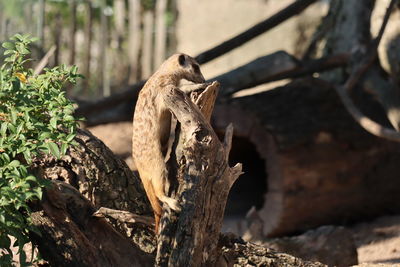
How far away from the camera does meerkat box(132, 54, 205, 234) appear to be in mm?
2967

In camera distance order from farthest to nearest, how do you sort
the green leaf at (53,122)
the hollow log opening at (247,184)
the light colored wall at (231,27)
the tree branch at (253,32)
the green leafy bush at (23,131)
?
the light colored wall at (231,27), the hollow log opening at (247,184), the tree branch at (253,32), the green leaf at (53,122), the green leafy bush at (23,131)

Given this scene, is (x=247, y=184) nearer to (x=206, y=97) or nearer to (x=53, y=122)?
(x=206, y=97)

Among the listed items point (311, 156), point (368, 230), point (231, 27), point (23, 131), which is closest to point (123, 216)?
point (23, 131)

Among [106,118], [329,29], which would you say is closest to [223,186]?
[106,118]

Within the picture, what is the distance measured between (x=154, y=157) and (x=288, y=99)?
3466 mm

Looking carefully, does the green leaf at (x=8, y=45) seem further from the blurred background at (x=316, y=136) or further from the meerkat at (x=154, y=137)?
the blurred background at (x=316, y=136)

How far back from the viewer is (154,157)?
2.98 meters

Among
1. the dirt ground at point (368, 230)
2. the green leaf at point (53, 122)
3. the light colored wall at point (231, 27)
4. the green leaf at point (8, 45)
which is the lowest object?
the dirt ground at point (368, 230)

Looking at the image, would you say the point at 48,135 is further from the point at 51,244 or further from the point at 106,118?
the point at 106,118

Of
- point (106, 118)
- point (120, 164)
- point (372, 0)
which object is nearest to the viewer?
point (120, 164)

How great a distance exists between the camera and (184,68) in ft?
10.8

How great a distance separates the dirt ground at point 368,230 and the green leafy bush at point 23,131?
3007 mm

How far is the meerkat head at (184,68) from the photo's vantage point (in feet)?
10.7

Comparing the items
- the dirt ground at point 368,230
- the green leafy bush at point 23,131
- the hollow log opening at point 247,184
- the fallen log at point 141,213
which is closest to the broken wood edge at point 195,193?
the fallen log at point 141,213
